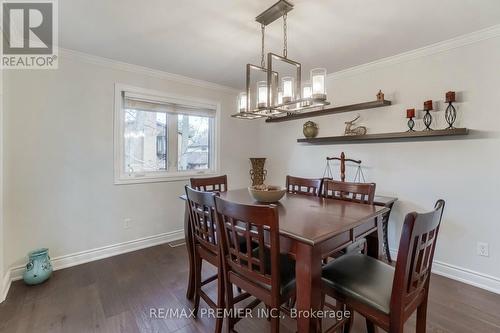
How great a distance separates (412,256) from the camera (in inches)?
43.7

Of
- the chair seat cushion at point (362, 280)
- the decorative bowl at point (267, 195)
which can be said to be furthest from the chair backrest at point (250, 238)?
the decorative bowl at point (267, 195)

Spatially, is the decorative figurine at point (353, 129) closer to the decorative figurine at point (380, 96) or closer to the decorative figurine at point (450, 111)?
the decorative figurine at point (380, 96)

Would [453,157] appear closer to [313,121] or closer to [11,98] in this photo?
[313,121]

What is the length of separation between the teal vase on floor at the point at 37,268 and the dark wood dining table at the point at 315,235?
92.9 inches

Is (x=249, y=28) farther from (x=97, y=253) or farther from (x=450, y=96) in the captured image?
(x=97, y=253)

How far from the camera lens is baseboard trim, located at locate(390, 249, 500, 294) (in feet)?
7.27

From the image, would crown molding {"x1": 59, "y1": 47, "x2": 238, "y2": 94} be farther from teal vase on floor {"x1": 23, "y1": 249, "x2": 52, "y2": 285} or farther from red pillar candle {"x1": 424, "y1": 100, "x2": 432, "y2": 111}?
red pillar candle {"x1": 424, "y1": 100, "x2": 432, "y2": 111}

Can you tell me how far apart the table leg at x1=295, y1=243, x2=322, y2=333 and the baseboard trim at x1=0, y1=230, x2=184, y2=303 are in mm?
2476

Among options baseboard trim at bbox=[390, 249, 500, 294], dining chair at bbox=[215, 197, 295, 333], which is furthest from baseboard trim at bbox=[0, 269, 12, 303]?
baseboard trim at bbox=[390, 249, 500, 294]

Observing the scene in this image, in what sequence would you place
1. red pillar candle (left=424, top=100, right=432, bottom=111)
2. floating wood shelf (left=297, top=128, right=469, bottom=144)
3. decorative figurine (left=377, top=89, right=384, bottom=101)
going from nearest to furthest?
floating wood shelf (left=297, top=128, right=469, bottom=144) → red pillar candle (left=424, top=100, right=432, bottom=111) → decorative figurine (left=377, top=89, right=384, bottom=101)

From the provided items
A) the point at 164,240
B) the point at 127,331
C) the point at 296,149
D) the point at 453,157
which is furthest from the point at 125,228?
the point at 453,157

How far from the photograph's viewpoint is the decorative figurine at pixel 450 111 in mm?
2338

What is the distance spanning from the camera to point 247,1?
1.82m

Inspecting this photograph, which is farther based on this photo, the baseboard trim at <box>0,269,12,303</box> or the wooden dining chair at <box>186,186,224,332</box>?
the baseboard trim at <box>0,269,12,303</box>
